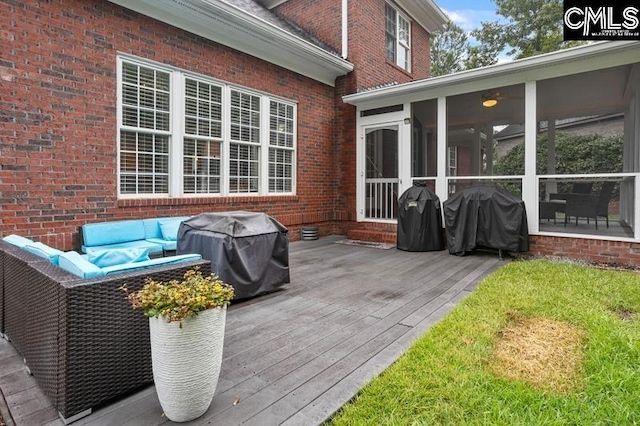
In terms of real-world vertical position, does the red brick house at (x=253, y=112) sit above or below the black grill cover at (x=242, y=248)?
above

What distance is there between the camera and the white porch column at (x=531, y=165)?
233 inches

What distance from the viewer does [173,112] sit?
546 cm

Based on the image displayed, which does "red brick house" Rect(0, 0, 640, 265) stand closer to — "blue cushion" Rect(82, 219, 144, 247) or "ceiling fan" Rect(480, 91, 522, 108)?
"ceiling fan" Rect(480, 91, 522, 108)

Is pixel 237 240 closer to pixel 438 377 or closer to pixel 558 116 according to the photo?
pixel 438 377

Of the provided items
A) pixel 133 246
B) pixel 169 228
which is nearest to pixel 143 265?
pixel 133 246

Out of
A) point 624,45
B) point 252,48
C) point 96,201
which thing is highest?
point 252,48

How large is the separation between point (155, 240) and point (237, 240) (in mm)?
1812

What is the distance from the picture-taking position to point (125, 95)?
4992 mm

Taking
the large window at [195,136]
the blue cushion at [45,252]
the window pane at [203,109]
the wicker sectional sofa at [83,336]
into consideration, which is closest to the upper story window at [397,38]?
the large window at [195,136]

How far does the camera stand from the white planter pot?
1734 millimetres

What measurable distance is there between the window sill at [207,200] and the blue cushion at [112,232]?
1.02 ft

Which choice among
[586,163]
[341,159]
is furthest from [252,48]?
[586,163]

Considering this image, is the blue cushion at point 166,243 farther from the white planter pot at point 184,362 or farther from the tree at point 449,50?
the tree at point 449,50

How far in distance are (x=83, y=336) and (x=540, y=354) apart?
2860mm
